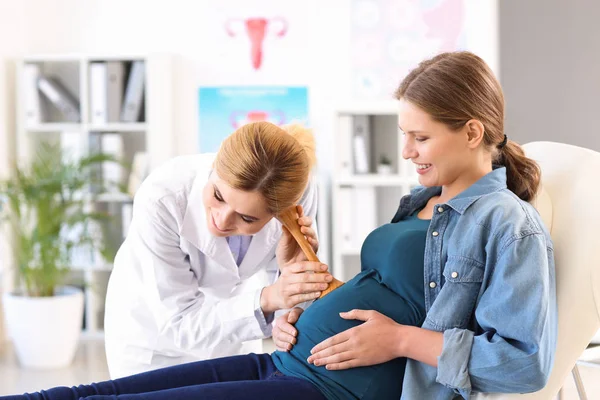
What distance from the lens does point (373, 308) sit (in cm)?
150

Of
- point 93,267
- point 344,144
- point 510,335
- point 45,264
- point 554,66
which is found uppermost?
point 554,66

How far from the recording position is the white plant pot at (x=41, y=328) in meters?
3.76

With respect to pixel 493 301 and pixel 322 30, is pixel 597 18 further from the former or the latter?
pixel 493 301

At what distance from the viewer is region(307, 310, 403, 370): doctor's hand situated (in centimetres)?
140

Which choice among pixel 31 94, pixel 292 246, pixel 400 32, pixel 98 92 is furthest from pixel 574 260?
pixel 31 94

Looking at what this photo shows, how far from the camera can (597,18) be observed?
3168mm

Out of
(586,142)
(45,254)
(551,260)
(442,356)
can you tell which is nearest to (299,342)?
(442,356)

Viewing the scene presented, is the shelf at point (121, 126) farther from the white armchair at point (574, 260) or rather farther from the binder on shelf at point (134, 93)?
the white armchair at point (574, 260)

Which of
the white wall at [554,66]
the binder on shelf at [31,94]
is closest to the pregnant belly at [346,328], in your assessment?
the white wall at [554,66]

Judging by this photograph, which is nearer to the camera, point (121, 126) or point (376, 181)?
point (376, 181)

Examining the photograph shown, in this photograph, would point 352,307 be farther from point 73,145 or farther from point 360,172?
point 73,145

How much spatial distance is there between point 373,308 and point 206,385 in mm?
349

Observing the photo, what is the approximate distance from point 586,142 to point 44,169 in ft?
8.47

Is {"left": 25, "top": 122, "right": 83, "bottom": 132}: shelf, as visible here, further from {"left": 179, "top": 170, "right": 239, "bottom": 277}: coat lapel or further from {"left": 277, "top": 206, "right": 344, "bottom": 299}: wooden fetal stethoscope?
{"left": 277, "top": 206, "right": 344, "bottom": 299}: wooden fetal stethoscope
